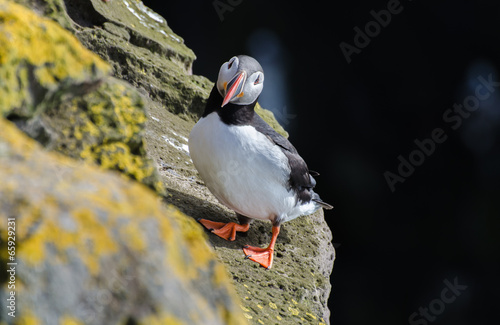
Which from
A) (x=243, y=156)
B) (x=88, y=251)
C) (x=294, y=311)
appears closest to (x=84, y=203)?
(x=88, y=251)

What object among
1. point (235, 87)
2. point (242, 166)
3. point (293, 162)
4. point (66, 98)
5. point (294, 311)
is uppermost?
point (66, 98)

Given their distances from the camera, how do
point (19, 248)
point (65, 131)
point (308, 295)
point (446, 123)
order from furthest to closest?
1. point (446, 123)
2. point (308, 295)
3. point (65, 131)
4. point (19, 248)

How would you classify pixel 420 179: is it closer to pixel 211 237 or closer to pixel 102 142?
pixel 211 237

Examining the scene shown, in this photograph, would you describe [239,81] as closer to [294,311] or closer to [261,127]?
[261,127]

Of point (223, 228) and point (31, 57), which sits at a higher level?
point (31, 57)

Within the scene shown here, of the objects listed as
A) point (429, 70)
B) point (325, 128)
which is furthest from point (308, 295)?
point (429, 70)

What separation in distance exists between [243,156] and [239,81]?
1.58 ft

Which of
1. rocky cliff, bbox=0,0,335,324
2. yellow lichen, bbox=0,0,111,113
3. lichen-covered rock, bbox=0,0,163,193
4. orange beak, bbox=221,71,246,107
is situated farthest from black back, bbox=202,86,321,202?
yellow lichen, bbox=0,0,111,113

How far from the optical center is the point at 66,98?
1688 millimetres

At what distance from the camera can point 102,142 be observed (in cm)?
177

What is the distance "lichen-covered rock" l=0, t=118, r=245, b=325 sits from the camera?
1.12 m

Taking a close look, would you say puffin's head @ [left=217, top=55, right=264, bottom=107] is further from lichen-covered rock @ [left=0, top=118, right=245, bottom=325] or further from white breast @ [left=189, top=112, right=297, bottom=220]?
lichen-covered rock @ [left=0, top=118, right=245, bottom=325]

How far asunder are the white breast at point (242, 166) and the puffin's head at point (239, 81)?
19 centimetres

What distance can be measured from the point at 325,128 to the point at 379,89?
1033 mm
